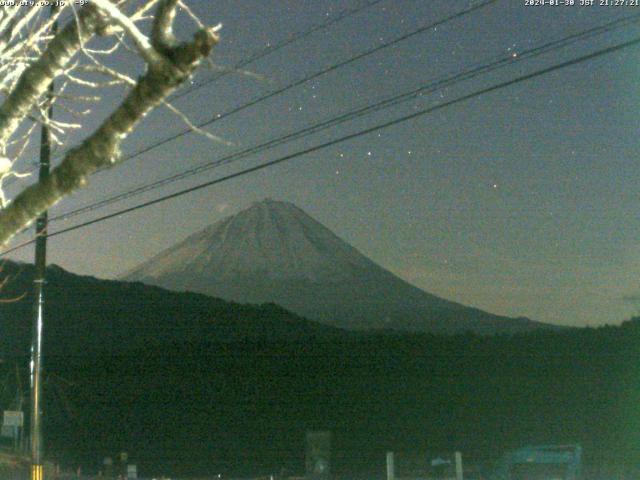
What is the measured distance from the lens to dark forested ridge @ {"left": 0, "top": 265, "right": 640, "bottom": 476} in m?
52.3

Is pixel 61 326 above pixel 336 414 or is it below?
above

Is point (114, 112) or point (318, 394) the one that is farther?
point (318, 394)

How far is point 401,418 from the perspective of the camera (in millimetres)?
62094

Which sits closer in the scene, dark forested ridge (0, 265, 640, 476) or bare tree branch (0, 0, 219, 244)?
bare tree branch (0, 0, 219, 244)

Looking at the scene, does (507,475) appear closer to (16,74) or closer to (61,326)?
(16,74)

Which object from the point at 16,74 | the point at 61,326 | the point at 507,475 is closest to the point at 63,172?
the point at 16,74

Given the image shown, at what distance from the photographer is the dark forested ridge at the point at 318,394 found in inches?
2060

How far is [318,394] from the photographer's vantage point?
69625 millimetres

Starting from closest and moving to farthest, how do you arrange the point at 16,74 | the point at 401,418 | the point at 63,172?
1. the point at 63,172
2. the point at 16,74
3. the point at 401,418

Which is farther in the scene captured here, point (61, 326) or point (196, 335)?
point (196, 335)

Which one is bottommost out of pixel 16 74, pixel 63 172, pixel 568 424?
pixel 568 424

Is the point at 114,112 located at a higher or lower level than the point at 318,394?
higher

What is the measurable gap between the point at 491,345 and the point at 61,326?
41.1 meters

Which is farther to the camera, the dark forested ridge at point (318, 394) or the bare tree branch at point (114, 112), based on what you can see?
the dark forested ridge at point (318, 394)
